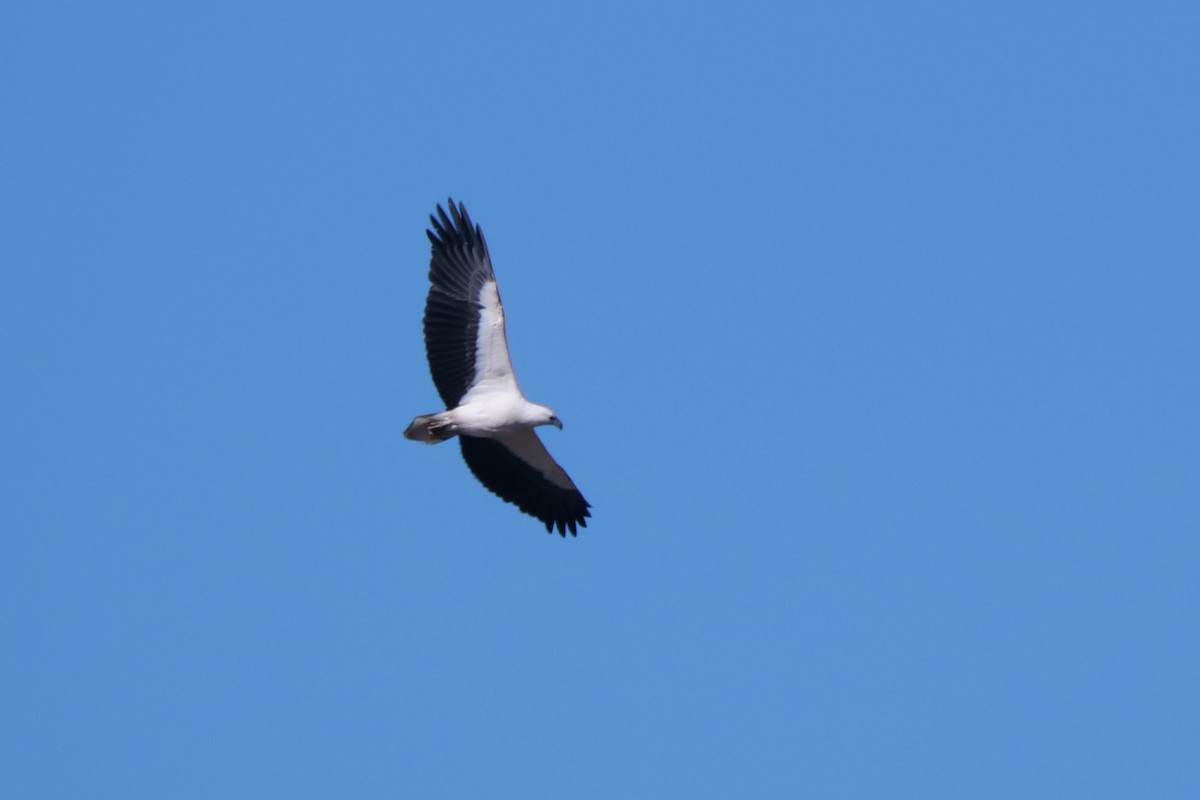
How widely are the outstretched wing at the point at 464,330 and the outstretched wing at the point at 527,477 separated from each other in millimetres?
824

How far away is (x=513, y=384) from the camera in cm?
1952

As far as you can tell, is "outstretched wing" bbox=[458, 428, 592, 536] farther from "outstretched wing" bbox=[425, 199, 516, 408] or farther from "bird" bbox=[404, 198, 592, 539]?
"outstretched wing" bbox=[425, 199, 516, 408]

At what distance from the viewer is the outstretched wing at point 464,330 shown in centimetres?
1950

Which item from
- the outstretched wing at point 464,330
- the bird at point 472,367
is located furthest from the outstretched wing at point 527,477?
the outstretched wing at point 464,330

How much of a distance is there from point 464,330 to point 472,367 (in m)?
0.45

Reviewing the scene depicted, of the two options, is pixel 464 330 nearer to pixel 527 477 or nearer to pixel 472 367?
pixel 472 367

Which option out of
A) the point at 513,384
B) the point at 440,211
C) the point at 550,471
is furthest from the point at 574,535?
the point at 440,211

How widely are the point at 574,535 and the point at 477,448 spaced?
1746mm

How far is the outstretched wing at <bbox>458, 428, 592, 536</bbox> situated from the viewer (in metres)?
20.3

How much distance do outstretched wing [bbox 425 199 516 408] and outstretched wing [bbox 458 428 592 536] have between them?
0.82 meters

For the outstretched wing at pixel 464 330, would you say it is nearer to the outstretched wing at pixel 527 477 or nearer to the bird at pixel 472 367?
the bird at pixel 472 367

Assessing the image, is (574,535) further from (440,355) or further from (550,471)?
(440,355)

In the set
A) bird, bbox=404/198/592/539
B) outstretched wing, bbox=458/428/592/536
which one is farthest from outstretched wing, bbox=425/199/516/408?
outstretched wing, bbox=458/428/592/536

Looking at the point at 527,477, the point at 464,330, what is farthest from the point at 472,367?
the point at 527,477
